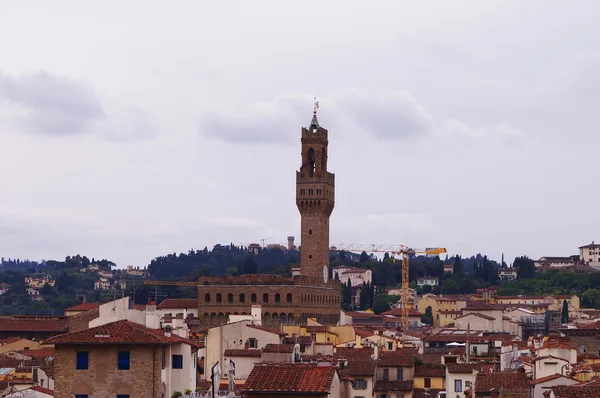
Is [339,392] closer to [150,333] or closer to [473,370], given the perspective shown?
[150,333]

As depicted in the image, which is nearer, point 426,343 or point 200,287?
point 426,343

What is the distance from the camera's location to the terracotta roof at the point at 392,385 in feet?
247

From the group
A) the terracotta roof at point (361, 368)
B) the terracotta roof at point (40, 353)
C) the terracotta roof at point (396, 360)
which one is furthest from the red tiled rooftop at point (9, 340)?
the terracotta roof at point (361, 368)

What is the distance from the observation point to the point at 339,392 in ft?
165


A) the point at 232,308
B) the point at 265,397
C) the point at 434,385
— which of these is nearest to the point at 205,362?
the point at 434,385

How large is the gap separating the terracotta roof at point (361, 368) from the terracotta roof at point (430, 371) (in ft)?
11.9

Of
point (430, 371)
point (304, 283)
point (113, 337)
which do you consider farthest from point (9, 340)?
point (113, 337)

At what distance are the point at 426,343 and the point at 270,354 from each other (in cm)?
5702

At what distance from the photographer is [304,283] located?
151m

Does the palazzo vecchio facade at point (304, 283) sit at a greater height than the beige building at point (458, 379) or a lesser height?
greater

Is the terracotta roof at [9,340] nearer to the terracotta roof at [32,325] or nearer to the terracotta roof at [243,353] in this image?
the terracotta roof at [32,325]

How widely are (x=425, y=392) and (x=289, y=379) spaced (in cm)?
3815

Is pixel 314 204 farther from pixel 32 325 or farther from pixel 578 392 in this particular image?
pixel 578 392

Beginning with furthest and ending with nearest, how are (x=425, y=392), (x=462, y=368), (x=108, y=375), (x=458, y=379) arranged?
(x=425, y=392), (x=462, y=368), (x=458, y=379), (x=108, y=375)
